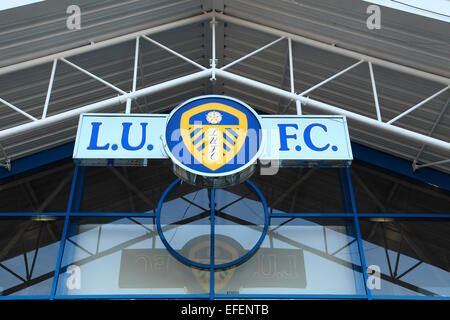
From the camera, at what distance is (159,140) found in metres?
6.76

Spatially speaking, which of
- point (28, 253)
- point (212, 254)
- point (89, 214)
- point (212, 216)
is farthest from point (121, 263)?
point (212, 216)

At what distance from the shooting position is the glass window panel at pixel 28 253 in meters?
8.47

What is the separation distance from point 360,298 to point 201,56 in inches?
219

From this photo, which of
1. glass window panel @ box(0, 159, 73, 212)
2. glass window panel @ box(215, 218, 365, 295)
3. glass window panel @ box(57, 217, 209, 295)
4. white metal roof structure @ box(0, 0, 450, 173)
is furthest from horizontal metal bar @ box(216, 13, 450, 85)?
glass window panel @ box(0, 159, 73, 212)

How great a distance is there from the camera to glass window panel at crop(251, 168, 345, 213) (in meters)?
9.65

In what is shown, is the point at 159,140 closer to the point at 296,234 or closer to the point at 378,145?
the point at 296,234

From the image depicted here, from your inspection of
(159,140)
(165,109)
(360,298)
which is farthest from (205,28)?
(360,298)

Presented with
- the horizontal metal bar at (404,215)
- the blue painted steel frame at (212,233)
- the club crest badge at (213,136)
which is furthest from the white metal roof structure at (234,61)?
the blue painted steel frame at (212,233)

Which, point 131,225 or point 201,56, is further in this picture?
point 201,56

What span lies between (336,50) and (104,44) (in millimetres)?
3908

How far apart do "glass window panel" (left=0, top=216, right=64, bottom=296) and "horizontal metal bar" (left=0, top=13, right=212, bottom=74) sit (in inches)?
112

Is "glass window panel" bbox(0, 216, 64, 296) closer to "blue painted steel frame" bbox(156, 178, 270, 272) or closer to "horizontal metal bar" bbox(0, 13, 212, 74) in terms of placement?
"blue painted steel frame" bbox(156, 178, 270, 272)

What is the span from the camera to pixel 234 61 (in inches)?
366

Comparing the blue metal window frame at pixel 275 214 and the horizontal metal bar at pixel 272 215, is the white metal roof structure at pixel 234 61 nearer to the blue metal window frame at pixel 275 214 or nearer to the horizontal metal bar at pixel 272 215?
the blue metal window frame at pixel 275 214
